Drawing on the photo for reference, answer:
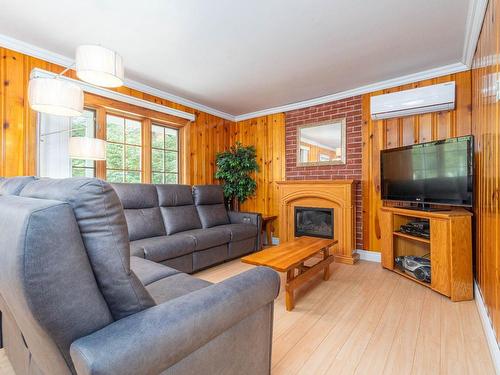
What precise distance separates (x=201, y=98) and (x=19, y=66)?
6.79 ft

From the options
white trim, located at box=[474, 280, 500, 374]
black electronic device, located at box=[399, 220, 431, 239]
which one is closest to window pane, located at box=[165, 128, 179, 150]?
black electronic device, located at box=[399, 220, 431, 239]

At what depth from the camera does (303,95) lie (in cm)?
371

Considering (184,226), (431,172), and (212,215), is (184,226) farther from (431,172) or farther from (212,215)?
(431,172)

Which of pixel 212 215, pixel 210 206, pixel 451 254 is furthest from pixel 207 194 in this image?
pixel 451 254

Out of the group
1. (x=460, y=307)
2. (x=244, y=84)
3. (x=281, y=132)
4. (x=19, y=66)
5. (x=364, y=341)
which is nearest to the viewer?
(x=364, y=341)

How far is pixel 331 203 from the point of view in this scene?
3543 millimetres

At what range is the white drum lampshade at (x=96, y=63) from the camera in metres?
1.63

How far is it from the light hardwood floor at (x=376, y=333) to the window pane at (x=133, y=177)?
7.30 feet

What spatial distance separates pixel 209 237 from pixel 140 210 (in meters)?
0.85

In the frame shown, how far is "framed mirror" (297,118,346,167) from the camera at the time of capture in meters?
3.65

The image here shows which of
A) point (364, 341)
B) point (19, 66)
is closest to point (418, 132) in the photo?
point (364, 341)

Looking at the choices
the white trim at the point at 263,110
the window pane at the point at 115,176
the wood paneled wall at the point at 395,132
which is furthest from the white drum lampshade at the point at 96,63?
the wood paneled wall at the point at 395,132

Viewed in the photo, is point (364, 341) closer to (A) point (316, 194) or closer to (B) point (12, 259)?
(B) point (12, 259)

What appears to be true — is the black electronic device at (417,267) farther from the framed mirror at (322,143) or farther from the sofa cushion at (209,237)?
the sofa cushion at (209,237)
